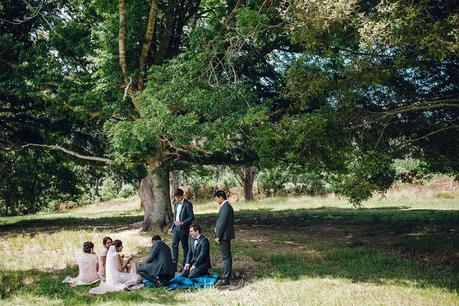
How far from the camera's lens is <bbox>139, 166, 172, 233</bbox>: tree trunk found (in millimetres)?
17984

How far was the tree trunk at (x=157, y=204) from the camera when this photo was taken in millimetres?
17984

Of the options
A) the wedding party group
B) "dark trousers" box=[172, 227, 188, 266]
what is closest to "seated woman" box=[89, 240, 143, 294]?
the wedding party group

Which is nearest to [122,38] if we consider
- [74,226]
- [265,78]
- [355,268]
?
[265,78]

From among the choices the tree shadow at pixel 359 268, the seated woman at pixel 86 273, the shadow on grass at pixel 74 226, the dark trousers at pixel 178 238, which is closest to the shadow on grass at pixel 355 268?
the tree shadow at pixel 359 268

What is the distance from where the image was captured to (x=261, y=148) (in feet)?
35.2

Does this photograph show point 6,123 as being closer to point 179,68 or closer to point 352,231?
point 179,68

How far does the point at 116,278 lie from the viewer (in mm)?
9305

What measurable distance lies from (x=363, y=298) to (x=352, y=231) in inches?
412

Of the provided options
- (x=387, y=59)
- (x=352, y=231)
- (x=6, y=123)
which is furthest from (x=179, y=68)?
(x=6, y=123)

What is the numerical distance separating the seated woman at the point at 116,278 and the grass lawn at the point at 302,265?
1.34ft

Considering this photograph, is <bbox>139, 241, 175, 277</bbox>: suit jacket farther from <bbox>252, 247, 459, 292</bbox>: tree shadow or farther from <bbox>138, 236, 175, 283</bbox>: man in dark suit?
<bbox>252, 247, 459, 292</bbox>: tree shadow

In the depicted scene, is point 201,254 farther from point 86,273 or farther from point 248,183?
point 248,183

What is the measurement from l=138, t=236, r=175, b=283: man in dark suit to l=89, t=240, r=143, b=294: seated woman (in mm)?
212

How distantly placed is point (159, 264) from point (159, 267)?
62 millimetres
